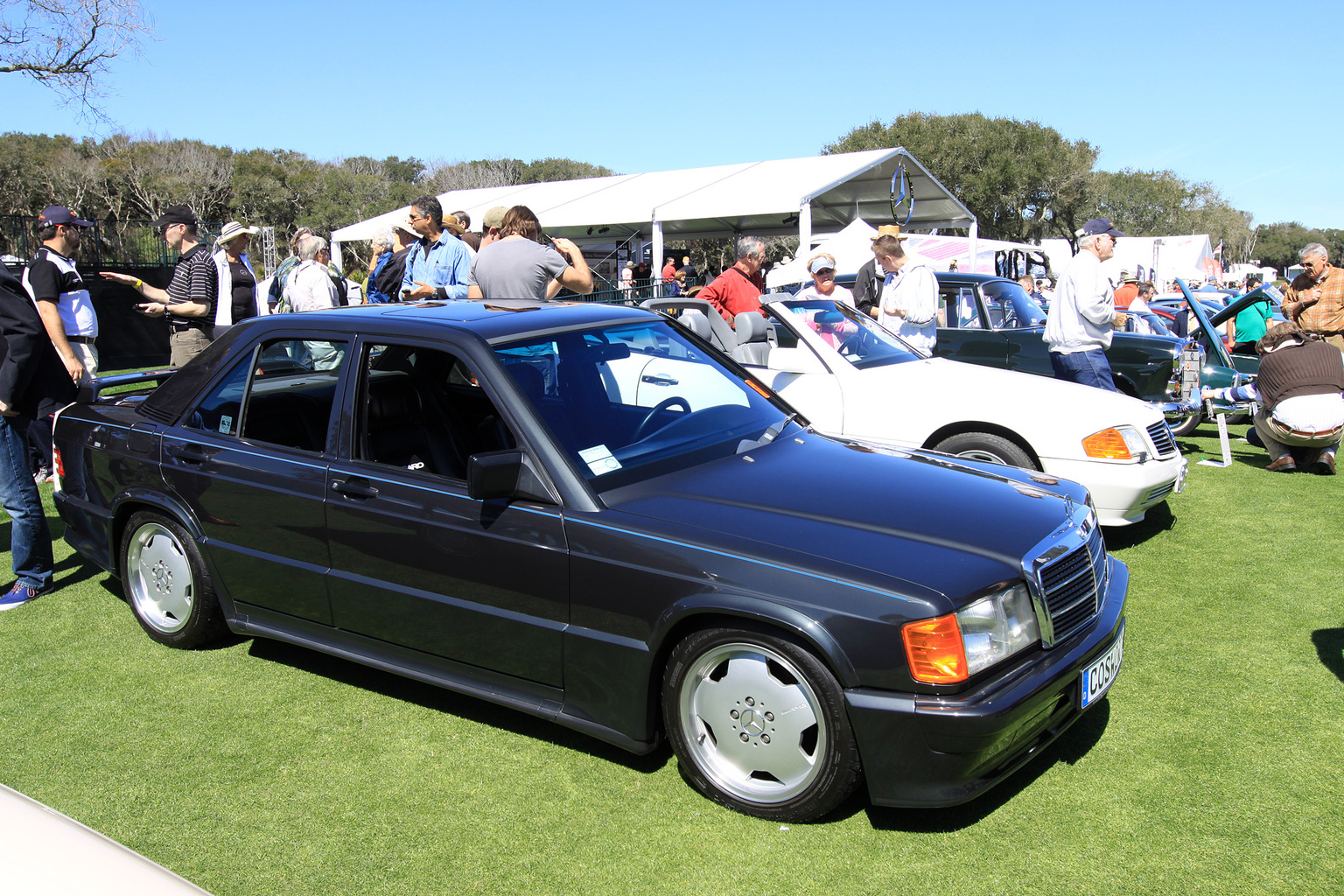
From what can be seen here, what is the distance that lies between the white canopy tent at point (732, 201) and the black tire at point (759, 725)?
15.6m

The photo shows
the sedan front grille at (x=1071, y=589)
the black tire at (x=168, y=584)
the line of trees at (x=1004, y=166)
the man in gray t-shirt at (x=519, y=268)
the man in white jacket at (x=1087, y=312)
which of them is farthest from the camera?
the line of trees at (x=1004, y=166)

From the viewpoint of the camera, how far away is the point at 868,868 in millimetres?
2664

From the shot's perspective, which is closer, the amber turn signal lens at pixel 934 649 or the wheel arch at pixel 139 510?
the amber turn signal lens at pixel 934 649

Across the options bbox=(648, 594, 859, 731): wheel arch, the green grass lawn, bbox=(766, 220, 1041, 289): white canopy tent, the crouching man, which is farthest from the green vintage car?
bbox=(648, 594, 859, 731): wheel arch

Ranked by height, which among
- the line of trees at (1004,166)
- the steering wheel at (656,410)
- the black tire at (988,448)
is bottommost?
the black tire at (988,448)

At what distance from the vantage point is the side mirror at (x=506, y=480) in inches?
116

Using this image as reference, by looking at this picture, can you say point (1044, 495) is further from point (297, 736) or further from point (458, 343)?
point (297, 736)

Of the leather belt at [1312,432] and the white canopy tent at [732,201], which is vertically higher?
the white canopy tent at [732,201]

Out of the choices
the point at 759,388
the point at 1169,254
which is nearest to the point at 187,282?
the point at 759,388

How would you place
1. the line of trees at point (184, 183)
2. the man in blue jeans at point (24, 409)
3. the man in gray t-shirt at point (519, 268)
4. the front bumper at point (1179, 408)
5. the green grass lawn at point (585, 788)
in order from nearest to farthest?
the green grass lawn at point (585, 788), the man in blue jeans at point (24, 409), the man in gray t-shirt at point (519, 268), the front bumper at point (1179, 408), the line of trees at point (184, 183)

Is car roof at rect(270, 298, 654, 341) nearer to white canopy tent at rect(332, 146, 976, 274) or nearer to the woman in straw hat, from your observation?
the woman in straw hat

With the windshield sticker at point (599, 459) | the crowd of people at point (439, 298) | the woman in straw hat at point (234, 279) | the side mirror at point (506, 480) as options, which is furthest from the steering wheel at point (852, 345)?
the woman in straw hat at point (234, 279)

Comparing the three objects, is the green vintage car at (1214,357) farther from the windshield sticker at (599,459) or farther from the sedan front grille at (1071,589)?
the windshield sticker at (599,459)

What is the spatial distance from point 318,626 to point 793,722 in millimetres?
2022
